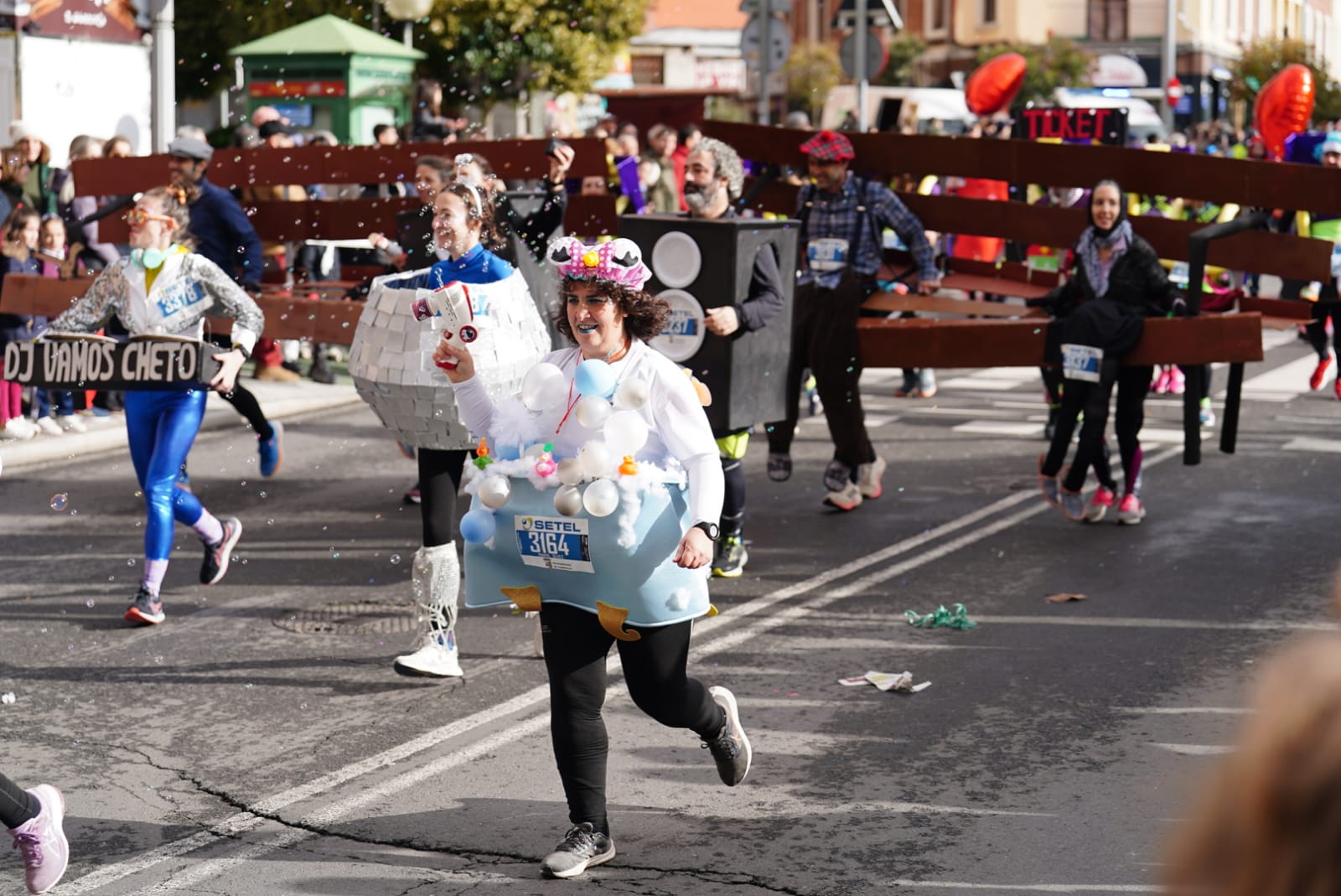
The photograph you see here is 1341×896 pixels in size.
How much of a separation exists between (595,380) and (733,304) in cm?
368

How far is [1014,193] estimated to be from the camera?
15461 mm

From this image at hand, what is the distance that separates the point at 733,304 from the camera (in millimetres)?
8797

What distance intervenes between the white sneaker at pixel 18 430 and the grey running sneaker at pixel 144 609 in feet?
17.7

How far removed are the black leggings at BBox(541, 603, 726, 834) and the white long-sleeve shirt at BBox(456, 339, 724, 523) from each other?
387 mm

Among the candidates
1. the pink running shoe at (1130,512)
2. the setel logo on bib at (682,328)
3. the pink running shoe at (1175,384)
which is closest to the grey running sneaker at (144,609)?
the setel logo on bib at (682,328)

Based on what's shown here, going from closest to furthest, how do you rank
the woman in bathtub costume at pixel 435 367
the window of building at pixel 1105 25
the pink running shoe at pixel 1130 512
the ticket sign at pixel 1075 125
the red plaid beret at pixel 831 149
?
the woman in bathtub costume at pixel 435 367 → the pink running shoe at pixel 1130 512 → the red plaid beret at pixel 831 149 → the ticket sign at pixel 1075 125 → the window of building at pixel 1105 25

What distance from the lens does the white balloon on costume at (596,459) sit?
5.11 meters

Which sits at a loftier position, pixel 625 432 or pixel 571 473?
pixel 625 432

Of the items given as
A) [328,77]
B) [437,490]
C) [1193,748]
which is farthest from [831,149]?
[328,77]

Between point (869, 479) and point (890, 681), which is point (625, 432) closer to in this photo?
point (890, 681)

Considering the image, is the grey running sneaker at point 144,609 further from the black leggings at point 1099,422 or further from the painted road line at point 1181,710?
the black leggings at point 1099,422

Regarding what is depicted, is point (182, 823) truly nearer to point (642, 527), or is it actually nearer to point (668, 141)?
point (642, 527)

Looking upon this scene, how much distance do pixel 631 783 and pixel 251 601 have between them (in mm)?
3234

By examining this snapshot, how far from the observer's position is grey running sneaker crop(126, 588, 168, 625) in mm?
8070
